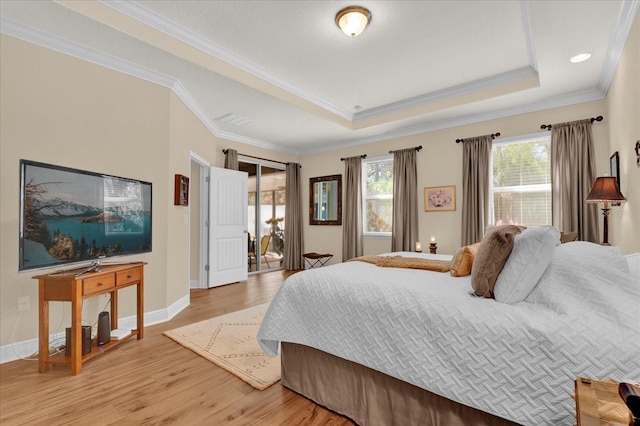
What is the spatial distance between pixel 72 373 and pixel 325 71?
12.2ft

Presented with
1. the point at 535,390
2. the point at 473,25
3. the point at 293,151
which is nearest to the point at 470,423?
the point at 535,390

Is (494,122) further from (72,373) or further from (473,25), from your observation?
(72,373)

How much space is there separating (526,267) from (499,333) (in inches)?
14.4

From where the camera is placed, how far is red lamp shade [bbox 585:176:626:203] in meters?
2.70

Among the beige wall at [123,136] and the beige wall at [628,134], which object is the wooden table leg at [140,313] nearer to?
the beige wall at [123,136]

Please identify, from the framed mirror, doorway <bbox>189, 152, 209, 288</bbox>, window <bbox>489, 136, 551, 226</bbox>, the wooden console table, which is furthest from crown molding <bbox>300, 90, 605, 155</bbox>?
the wooden console table

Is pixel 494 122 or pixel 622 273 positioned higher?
pixel 494 122

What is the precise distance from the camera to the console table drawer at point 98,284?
7.72 ft

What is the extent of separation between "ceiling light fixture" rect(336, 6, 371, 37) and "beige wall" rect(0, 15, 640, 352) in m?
2.02

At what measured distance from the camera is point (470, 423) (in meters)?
1.40

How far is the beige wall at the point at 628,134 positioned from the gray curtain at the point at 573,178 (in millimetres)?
421

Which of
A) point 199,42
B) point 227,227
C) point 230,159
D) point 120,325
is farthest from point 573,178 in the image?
point 120,325

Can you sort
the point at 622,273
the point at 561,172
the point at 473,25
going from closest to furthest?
the point at 622,273, the point at 473,25, the point at 561,172

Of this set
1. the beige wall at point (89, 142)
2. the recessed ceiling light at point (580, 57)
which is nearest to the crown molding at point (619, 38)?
the recessed ceiling light at point (580, 57)
